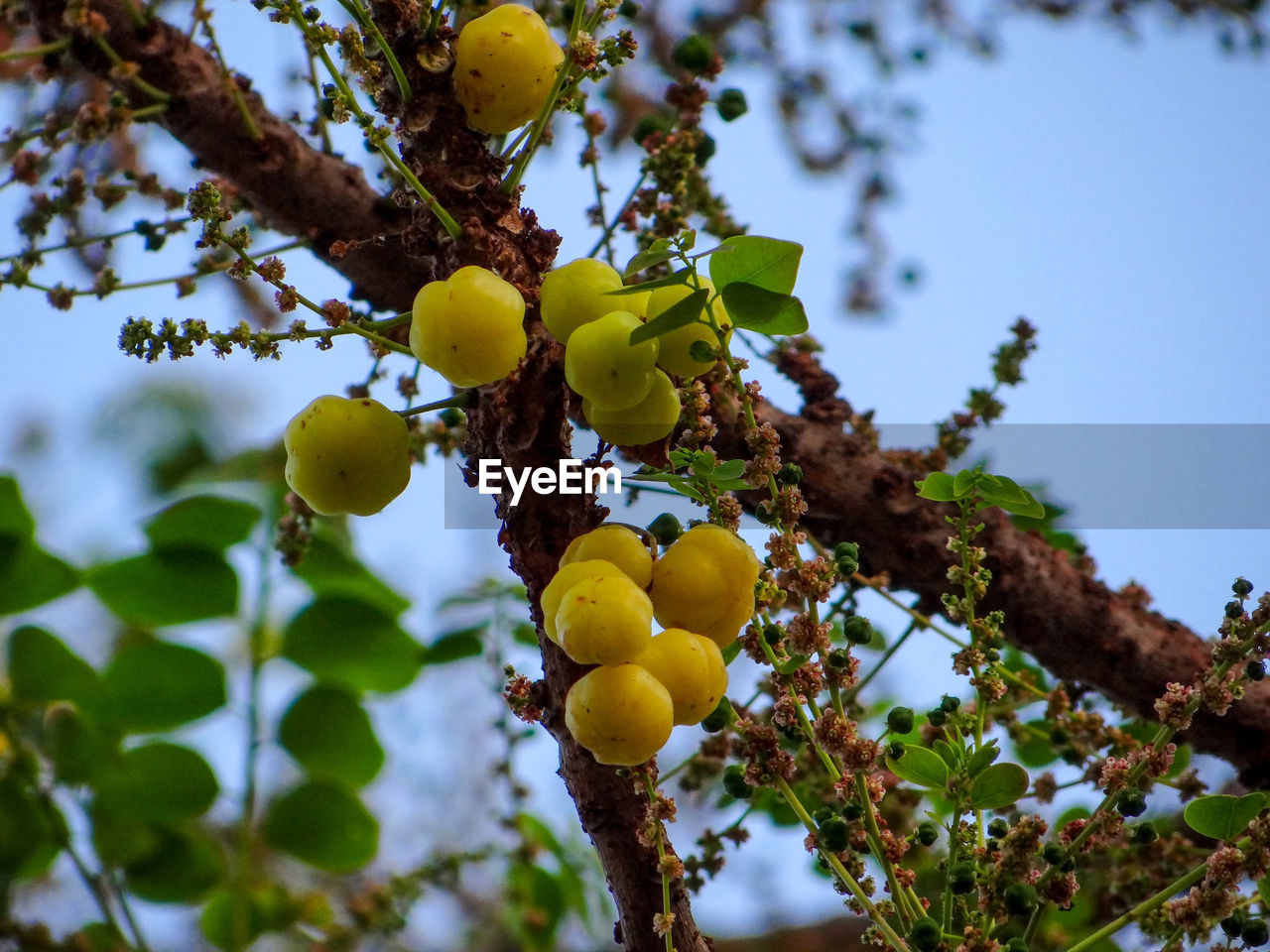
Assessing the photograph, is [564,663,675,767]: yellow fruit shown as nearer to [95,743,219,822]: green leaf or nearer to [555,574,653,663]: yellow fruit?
[555,574,653,663]: yellow fruit

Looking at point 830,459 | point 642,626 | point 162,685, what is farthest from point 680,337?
point 162,685

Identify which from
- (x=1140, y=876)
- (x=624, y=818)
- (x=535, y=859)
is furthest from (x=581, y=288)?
(x=535, y=859)

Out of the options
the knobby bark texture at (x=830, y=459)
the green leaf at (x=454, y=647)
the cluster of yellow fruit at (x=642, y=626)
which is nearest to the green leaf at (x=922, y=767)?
the cluster of yellow fruit at (x=642, y=626)

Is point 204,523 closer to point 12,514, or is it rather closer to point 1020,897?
point 12,514

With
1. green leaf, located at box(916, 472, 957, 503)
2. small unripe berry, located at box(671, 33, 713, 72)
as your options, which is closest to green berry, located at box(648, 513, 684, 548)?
Answer: green leaf, located at box(916, 472, 957, 503)

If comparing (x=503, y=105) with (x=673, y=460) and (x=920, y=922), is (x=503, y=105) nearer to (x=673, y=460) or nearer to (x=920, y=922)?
(x=673, y=460)

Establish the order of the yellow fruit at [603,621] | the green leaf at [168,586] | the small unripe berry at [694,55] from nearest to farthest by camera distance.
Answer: the yellow fruit at [603,621]
the small unripe berry at [694,55]
the green leaf at [168,586]

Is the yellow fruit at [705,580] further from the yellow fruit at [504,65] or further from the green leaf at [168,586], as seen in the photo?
the green leaf at [168,586]
